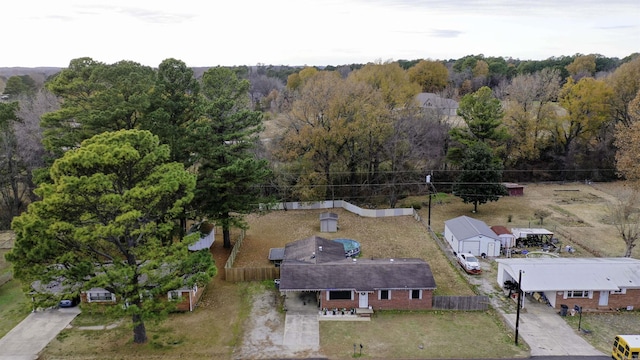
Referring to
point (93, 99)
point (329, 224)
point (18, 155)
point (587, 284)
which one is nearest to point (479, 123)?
point (329, 224)

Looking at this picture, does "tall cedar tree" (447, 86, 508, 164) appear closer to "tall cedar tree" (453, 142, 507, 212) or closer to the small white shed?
"tall cedar tree" (453, 142, 507, 212)

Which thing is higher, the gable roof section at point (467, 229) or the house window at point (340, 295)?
the gable roof section at point (467, 229)

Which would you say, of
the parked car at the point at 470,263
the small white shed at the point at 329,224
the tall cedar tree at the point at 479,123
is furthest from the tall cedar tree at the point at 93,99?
the tall cedar tree at the point at 479,123

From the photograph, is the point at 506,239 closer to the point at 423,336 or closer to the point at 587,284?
the point at 587,284

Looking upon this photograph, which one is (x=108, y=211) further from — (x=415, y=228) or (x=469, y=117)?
(x=469, y=117)

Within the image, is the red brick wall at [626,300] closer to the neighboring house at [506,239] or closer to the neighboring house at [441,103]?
the neighboring house at [506,239]

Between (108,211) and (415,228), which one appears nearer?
(108,211)

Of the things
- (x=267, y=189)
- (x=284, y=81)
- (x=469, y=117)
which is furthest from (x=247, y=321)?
(x=284, y=81)
